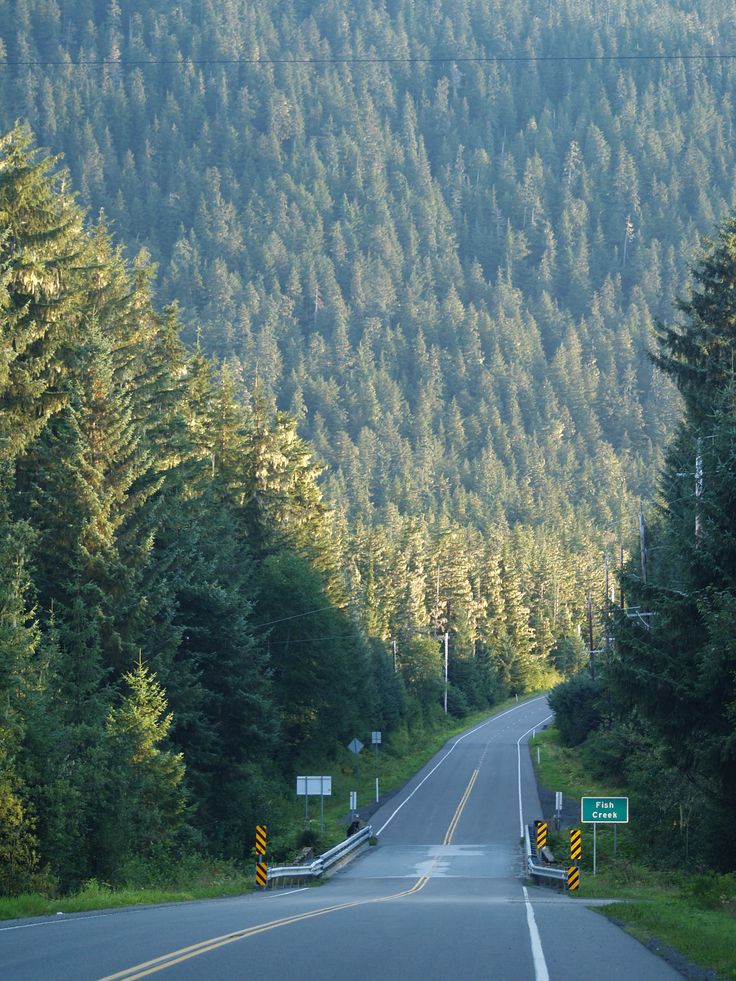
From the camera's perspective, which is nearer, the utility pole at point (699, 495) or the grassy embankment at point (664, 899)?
the grassy embankment at point (664, 899)

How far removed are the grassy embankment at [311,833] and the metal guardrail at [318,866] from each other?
2.38 feet

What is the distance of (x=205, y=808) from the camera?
1650 inches

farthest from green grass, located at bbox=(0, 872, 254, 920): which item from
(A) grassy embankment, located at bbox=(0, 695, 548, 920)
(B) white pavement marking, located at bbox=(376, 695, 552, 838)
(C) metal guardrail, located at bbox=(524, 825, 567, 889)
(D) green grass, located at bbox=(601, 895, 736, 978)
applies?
(B) white pavement marking, located at bbox=(376, 695, 552, 838)

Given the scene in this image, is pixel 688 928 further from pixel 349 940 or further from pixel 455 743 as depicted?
pixel 455 743

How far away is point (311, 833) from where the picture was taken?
41.2 metres

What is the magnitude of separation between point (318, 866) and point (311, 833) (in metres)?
6.82

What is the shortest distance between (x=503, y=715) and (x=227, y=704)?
6958 cm

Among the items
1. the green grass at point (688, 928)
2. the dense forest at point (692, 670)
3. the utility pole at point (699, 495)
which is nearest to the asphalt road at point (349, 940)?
the green grass at point (688, 928)

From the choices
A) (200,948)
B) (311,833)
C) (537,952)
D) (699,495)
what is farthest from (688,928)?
(311,833)

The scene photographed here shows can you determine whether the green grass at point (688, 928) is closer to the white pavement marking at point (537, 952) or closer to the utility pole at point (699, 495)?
the white pavement marking at point (537, 952)

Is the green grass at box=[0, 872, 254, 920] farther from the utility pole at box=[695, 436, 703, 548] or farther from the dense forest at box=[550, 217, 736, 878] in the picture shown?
the utility pole at box=[695, 436, 703, 548]

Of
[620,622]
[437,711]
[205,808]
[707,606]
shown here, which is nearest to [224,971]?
[707,606]

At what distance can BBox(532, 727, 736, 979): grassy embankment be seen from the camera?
16625 millimetres

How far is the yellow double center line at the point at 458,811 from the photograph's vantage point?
4858cm
